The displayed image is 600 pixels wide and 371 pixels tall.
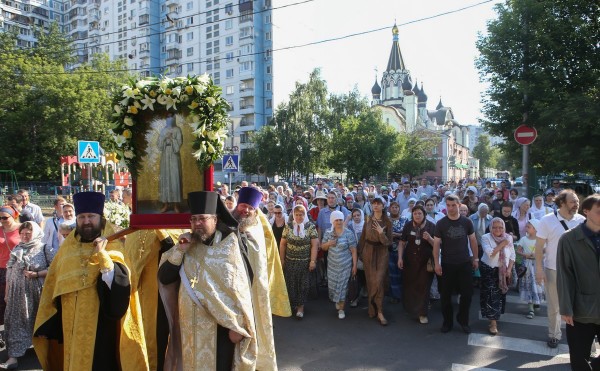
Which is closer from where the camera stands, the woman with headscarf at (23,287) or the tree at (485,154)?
the woman with headscarf at (23,287)

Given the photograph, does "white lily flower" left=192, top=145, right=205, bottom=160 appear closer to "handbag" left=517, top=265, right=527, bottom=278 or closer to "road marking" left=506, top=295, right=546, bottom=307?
"handbag" left=517, top=265, right=527, bottom=278

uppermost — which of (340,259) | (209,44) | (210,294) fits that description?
(209,44)

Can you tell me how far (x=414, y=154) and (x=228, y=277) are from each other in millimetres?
53952

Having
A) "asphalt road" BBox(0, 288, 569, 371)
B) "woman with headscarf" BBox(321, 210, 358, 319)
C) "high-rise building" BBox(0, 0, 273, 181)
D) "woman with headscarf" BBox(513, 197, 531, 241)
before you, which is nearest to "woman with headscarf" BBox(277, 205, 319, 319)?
"woman with headscarf" BBox(321, 210, 358, 319)

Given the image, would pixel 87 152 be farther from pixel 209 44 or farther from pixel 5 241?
pixel 209 44

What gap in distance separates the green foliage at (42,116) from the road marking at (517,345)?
3561cm

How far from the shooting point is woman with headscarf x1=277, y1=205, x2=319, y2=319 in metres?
7.37

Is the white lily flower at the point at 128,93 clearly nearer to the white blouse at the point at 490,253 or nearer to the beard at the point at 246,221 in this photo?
the beard at the point at 246,221

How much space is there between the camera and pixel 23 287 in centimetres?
554

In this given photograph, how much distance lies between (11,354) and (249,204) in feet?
11.0

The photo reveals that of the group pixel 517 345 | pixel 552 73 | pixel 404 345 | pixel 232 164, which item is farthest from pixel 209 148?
pixel 552 73

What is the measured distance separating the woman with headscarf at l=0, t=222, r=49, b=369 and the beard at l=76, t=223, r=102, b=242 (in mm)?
2171

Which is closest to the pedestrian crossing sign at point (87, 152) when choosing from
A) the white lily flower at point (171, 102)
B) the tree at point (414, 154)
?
the white lily flower at point (171, 102)

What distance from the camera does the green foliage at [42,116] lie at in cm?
3491
